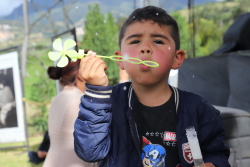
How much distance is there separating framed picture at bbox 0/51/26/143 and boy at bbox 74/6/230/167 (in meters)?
2.18

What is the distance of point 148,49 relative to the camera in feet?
2.16

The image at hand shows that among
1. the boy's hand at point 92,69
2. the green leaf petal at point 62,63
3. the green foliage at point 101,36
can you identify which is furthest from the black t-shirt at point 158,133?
the green foliage at point 101,36

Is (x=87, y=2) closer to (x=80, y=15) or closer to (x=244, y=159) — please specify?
(x=80, y=15)

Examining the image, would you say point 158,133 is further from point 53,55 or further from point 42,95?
point 42,95

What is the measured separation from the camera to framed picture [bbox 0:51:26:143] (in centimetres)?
259

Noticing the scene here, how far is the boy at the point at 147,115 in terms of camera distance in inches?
24.9

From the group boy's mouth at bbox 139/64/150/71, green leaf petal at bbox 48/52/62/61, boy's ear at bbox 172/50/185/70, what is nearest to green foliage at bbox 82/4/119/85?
boy's ear at bbox 172/50/185/70

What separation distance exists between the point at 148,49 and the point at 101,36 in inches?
68.1

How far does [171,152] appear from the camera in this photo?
0.74 metres

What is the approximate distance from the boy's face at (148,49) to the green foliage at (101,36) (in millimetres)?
1142

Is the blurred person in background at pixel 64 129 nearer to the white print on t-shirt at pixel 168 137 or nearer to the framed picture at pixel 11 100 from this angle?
the white print on t-shirt at pixel 168 137

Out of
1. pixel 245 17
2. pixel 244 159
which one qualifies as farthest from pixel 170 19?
pixel 245 17

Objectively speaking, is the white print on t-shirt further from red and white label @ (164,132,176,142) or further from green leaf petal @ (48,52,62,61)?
green leaf petal @ (48,52,62,61)

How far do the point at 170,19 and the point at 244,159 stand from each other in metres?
0.81
